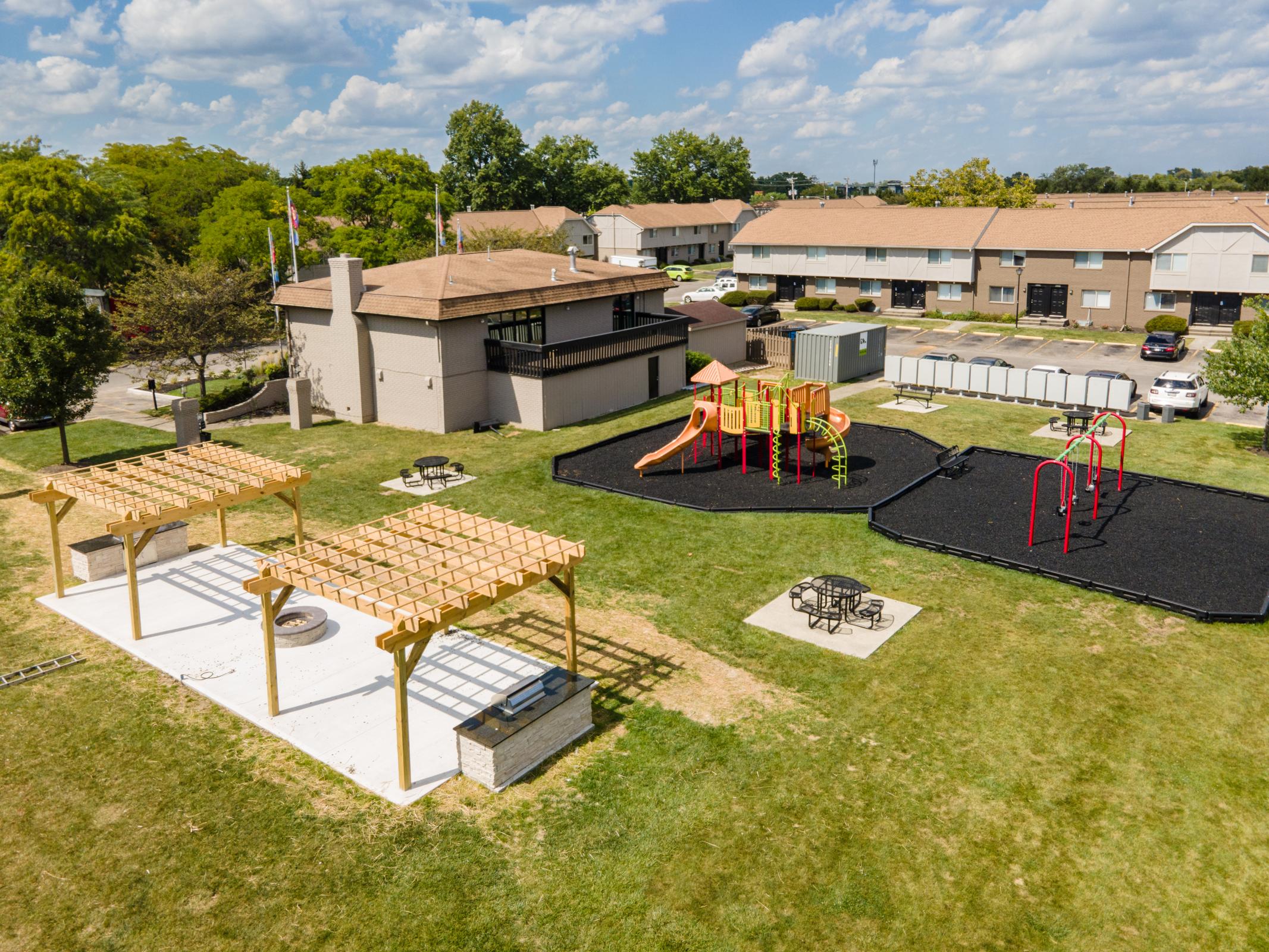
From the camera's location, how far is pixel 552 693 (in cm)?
1505

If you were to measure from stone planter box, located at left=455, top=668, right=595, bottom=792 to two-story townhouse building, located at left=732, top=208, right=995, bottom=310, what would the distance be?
57.6m

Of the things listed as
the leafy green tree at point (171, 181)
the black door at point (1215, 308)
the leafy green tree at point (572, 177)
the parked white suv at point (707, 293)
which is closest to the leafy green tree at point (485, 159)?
the leafy green tree at point (572, 177)

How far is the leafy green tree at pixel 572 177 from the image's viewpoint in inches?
4422

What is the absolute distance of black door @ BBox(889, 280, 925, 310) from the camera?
2662 inches

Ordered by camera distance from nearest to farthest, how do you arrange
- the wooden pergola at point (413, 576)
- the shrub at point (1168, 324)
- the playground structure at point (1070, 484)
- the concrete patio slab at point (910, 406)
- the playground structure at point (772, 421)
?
the wooden pergola at point (413, 576)
the playground structure at point (1070, 484)
the playground structure at point (772, 421)
the concrete patio slab at point (910, 406)
the shrub at point (1168, 324)

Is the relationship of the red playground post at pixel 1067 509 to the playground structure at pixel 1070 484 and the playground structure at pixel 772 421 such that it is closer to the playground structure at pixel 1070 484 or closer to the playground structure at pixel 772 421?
the playground structure at pixel 1070 484

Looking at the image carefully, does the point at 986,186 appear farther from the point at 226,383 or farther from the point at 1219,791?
the point at 1219,791

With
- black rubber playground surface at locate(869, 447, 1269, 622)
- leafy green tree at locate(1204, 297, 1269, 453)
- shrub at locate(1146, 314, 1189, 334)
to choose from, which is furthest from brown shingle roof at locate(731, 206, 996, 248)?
black rubber playground surface at locate(869, 447, 1269, 622)

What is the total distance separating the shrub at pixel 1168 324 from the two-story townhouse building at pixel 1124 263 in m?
1.70

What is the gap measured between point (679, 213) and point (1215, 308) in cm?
5867

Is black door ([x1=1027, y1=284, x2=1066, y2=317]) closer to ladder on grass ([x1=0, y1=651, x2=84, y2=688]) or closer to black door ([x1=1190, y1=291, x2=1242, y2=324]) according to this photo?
black door ([x1=1190, y1=291, x2=1242, y2=324])

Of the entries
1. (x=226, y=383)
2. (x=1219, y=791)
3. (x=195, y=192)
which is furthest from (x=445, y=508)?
(x=195, y=192)

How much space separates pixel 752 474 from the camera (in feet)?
97.8

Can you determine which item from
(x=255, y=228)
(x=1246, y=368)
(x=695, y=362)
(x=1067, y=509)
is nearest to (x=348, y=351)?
(x=695, y=362)
